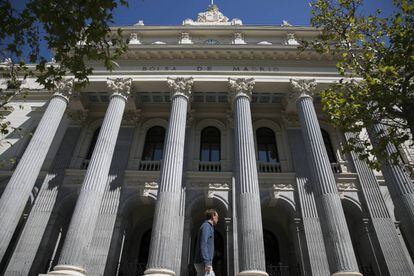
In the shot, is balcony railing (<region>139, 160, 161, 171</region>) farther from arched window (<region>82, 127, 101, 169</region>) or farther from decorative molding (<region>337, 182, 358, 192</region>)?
decorative molding (<region>337, 182, 358, 192</region>)

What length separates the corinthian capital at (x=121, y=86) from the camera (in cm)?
1602

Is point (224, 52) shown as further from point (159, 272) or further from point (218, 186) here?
point (159, 272)

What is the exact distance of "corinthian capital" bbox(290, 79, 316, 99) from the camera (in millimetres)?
15820

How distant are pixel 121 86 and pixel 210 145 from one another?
20.7 feet

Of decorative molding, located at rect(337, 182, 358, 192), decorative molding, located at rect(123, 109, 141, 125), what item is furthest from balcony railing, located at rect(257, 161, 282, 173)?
decorative molding, located at rect(123, 109, 141, 125)

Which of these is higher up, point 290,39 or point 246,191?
point 290,39

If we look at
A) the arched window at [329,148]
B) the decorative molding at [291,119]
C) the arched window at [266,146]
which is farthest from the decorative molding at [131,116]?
the arched window at [329,148]

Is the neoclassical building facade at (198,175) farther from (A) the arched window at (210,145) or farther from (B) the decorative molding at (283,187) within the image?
(B) the decorative molding at (283,187)

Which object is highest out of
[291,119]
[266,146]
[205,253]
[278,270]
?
[291,119]

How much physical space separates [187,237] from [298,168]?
22.8 feet

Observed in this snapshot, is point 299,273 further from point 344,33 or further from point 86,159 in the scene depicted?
point 86,159

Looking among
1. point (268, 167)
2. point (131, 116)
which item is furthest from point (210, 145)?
point (131, 116)

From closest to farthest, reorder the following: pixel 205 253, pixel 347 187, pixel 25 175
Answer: pixel 205 253
pixel 25 175
pixel 347 187

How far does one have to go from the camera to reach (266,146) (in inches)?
719
